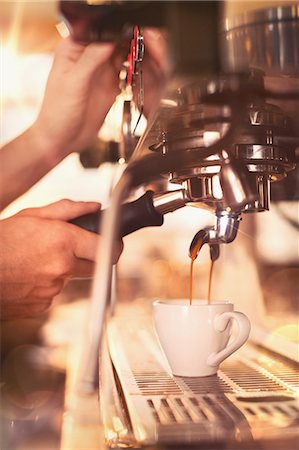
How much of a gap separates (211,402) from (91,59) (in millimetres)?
495

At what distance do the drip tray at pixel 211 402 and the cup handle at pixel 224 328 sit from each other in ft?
0.07

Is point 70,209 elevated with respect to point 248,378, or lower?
elevated

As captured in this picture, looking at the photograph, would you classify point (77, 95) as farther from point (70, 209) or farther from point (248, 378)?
point (248, 378)

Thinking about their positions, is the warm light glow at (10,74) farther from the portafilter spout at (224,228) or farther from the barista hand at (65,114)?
the portafilter spout at (224,228)

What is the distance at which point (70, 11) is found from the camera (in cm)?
65

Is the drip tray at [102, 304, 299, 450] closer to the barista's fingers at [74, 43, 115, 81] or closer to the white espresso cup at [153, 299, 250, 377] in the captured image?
the white espresso cup at [153, 299, 250, 377]

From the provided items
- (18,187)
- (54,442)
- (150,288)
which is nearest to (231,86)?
(54,442)

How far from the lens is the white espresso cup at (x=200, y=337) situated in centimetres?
67

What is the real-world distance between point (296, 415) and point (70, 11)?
45 cm

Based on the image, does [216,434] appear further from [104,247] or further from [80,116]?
[80,116]

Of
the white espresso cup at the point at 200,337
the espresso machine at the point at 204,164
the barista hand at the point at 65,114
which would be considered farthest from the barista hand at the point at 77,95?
the white espresso cup at the point at 200,337

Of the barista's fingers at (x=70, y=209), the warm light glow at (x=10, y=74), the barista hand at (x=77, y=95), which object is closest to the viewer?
the barista's fingers at (x=70, y=209)

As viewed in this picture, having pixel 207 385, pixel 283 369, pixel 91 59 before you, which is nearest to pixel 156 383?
pixel 207 385

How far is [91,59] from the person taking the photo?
0.85 metres
